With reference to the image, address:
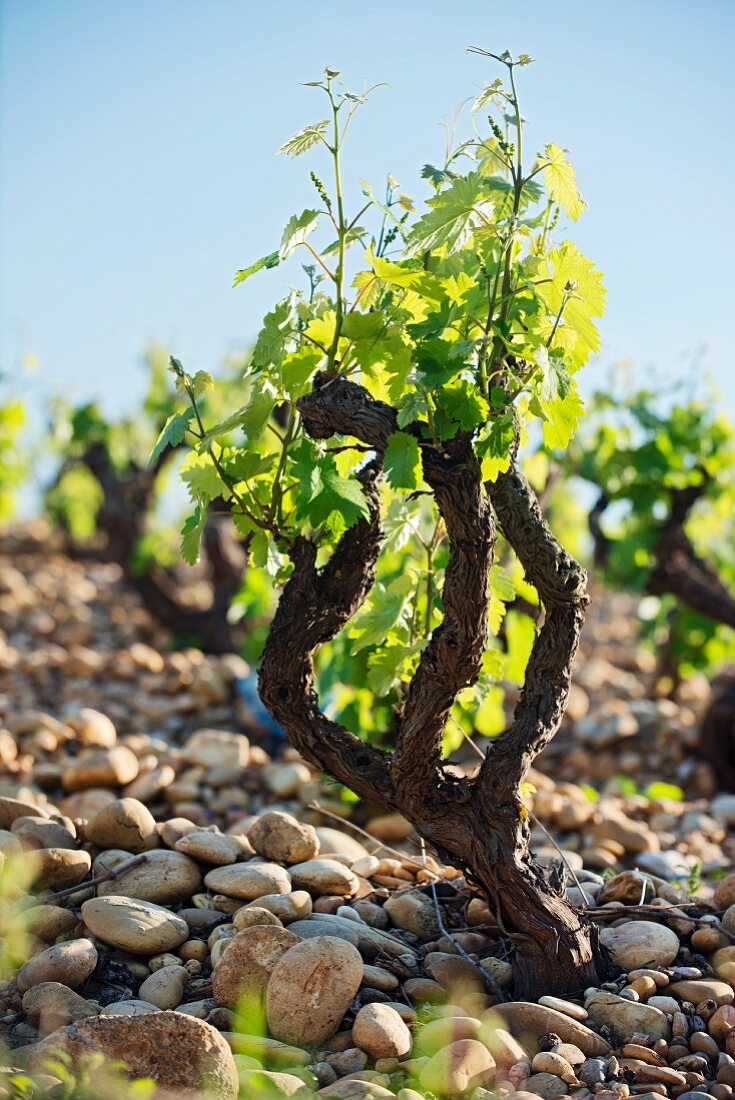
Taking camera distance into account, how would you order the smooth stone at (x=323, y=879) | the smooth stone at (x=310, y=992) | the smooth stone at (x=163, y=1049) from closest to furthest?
the smooth stone at (x=163, y=1049)
the smooth stone at (x=310, y=992)
the smooth stone at (x=323, y=879)

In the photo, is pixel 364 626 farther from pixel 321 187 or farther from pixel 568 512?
pixel 568 512

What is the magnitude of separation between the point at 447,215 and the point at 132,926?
1.93 metres

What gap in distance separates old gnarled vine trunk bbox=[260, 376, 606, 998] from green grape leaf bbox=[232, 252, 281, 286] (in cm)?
30

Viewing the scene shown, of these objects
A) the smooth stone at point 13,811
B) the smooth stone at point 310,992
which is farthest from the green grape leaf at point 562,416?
the smooth stone at point 13,811

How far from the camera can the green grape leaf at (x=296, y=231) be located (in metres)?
2.48

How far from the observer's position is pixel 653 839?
4.66 m

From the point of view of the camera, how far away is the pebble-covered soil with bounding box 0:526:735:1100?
7.67ft

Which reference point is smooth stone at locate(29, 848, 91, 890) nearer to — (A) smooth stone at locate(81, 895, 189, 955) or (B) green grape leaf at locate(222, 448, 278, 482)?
(A) smooth stone at locate(81, 895, 189, 955)

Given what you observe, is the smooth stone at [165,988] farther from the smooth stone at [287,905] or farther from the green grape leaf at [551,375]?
the green grape leaf at [551,375]

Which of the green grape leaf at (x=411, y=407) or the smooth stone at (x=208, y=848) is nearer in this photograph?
the green grape leaf at (x=411, y=407)

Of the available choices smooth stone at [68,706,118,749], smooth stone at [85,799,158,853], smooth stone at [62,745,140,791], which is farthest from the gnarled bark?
smooth stone at [85,799,158,853]

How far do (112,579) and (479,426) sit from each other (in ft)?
29.4

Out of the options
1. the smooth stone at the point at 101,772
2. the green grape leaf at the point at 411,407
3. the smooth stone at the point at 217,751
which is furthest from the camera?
the smooth stone at the point at 217,751

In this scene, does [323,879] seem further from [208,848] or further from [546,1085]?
[546,1085]
